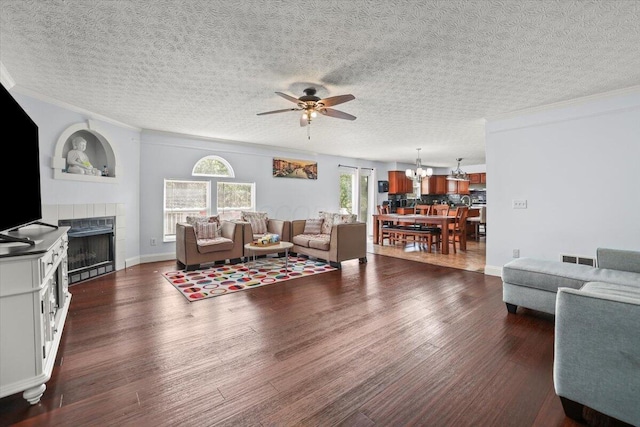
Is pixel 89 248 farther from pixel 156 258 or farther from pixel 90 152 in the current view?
pixel 90 152

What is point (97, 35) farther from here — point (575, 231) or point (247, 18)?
point (575, 231)

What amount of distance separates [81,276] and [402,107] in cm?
492

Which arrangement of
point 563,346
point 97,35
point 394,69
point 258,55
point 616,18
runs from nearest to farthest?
point 563,346 → point 616,18 → point 97,35 → point 258,55 → point 394,69

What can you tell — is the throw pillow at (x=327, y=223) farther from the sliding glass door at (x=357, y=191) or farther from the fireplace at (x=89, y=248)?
the fireplace at (x=89, y=248)

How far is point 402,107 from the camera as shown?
3936 millimetres

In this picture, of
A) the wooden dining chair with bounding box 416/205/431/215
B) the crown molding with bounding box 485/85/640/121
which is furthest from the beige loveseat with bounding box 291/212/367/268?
the wooden dining chair with bounding box 416/205/431/215

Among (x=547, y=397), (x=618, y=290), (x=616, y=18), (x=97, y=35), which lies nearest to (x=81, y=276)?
(x=97, y=35)

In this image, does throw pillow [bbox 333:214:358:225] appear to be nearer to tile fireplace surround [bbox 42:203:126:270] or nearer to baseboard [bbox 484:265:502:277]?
baseboard [bbox 484:265:502:277]

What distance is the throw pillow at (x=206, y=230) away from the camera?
493 cm

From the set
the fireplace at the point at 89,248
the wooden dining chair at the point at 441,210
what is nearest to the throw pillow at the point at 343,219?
the wooden dining chair at the point at 441,210

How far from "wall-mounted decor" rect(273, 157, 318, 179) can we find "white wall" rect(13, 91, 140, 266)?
2829mm

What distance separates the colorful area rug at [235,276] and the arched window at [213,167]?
203 centimetres

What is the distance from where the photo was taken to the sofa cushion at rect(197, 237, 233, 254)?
468cm

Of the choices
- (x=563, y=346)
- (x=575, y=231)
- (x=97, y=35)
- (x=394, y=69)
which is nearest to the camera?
(x=563, y=346)
